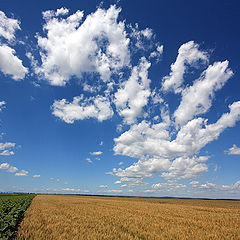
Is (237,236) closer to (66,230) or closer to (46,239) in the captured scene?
(66,230)

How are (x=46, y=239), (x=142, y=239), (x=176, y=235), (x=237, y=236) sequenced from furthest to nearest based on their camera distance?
(x=237, y=236) < (x=176, y=235) < (x=142, y=239) < (x=46, y=239)

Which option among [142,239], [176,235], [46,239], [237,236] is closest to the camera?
[46,239]

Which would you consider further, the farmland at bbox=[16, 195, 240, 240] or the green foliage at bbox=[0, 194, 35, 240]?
the farmland at bbox=[16, 195, 240, 240]

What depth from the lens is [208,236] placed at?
434 inches

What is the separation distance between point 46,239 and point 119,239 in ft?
13.2

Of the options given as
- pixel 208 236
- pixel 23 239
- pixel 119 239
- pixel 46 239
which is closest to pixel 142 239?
pixel 119 239

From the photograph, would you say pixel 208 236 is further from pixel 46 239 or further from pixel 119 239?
pixel 46 239

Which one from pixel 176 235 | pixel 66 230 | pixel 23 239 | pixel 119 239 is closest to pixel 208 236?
pixel 176 235

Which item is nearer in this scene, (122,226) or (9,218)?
(9,218)

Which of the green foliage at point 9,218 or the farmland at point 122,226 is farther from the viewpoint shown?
the farmland at point 122,226

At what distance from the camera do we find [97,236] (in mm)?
9984

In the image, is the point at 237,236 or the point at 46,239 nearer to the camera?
→ the point at 46,239

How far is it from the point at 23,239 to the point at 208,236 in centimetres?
1133

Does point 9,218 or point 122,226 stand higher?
point 9,218
